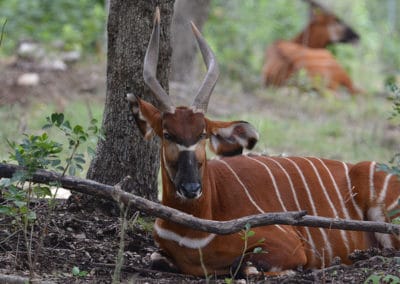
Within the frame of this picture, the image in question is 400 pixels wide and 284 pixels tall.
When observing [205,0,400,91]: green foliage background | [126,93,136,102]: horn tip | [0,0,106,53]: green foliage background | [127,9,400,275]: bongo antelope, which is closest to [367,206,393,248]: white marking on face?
[127,9,400,275]: bongo antelope

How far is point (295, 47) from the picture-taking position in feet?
48.0

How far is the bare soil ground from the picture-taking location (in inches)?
156

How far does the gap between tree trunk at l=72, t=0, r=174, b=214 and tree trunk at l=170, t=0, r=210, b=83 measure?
6.00 meters

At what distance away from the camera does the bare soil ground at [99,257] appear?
397 cm

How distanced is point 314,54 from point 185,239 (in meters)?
10.4

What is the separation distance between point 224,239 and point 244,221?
544mm

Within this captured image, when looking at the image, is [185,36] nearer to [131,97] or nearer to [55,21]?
[55,21]

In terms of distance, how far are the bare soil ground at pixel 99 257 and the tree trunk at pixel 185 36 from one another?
20.1 feet

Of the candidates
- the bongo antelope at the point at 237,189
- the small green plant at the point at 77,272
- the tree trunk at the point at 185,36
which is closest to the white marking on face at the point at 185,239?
the bongo antelope at the point at 237,189

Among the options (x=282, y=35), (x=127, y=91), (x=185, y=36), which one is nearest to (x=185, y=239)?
(x=127, y=91)

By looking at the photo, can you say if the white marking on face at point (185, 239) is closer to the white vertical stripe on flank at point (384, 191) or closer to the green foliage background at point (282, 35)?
the white vertical stripe on flank at point (384, 191)

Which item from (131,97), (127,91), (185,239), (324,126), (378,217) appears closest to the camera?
(185,239)

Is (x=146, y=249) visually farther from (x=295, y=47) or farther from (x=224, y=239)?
(x=295, y=47)

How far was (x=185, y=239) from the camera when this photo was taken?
175 inches
